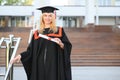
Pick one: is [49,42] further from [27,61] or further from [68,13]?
[68,13]

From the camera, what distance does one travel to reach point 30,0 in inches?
2050

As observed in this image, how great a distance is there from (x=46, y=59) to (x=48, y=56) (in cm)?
5

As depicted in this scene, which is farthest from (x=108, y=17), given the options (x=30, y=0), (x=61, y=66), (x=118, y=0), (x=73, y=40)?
(x=61, y=66)

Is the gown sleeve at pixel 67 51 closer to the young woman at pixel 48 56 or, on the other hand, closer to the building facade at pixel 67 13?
the young woman at pixel 48 56

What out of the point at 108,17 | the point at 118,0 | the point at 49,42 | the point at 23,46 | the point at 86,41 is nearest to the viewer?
the point at 49,42

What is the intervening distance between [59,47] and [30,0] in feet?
153

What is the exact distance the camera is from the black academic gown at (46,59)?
5.75m

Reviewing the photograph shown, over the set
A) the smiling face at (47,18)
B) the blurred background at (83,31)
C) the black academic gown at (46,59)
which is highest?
the smiling face at (47,18)

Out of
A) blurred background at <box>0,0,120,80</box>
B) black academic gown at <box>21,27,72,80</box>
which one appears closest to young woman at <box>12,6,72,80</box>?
black academic gown at <box>21,27,72,80</box>

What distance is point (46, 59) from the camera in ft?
19.0

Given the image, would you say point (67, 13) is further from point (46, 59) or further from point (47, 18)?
point (47, 18)

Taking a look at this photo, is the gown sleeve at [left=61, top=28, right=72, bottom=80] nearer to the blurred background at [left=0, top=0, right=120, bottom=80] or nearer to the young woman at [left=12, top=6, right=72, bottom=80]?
the young woman at [left=12, top=6, right=72, bottom=80]

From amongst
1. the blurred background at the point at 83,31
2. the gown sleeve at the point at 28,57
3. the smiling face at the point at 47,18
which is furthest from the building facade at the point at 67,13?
the smiling face at the point at 47,18

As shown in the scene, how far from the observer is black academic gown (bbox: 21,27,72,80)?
5.75 metres
